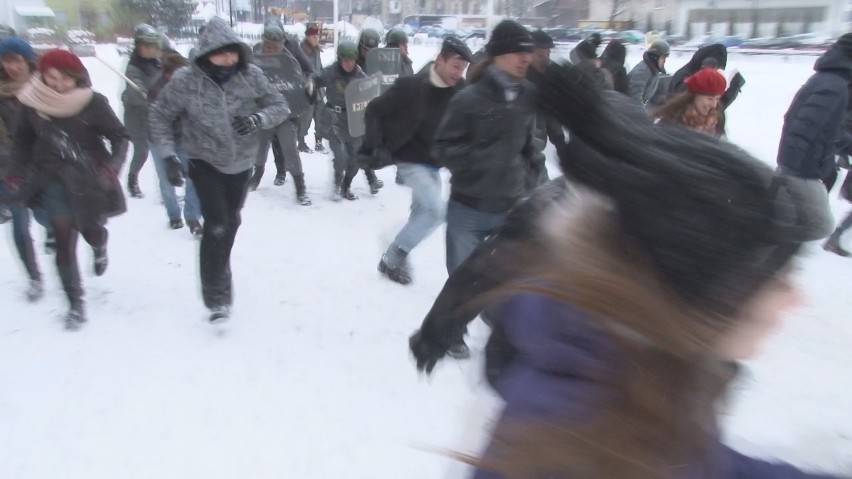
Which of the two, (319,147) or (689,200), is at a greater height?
(689,200)

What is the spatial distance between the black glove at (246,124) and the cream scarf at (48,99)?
36.6 inches

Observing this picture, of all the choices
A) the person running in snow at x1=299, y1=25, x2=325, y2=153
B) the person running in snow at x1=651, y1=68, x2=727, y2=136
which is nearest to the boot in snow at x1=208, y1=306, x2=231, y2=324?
the person running in snow at x1=651, y1=68, x2=727, y2=136

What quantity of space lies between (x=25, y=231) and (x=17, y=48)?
1.22m

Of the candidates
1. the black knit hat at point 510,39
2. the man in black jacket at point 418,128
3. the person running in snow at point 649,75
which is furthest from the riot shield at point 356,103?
the black knit hat at point 510,39

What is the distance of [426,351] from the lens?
99.9 inches

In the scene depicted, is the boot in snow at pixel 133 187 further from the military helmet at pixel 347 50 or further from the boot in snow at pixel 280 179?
the military helmet at pixel 347 50

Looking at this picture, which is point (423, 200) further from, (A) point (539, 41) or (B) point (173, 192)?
(B) point (173, 192)

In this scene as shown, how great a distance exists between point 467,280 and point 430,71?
2.71 m

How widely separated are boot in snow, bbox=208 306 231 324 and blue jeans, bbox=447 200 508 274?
1.51 metres

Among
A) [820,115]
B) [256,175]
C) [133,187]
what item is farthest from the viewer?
[256,175]

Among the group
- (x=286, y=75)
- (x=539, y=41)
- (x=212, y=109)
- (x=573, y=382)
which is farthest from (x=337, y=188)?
(x=573, y=382)

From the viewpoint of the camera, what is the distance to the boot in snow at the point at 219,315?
421 cm

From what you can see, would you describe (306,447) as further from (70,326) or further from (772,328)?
(772,328)

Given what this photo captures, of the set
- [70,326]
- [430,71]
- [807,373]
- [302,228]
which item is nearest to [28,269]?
[70,326]
